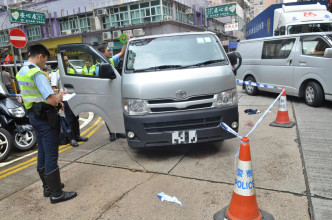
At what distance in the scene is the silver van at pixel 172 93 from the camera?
12.1ft

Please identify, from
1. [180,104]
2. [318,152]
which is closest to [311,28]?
[318,152]

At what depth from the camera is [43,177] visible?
3209 millimetres

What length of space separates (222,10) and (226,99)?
25535 mm

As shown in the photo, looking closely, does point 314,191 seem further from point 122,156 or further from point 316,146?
point 122,156

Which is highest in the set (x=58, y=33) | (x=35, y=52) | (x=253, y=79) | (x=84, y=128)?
(x=58, y=33)

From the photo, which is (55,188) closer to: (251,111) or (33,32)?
(251,111)

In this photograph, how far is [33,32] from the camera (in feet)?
109

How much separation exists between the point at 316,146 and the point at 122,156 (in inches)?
127

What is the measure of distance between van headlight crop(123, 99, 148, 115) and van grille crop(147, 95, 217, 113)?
8 centimetres

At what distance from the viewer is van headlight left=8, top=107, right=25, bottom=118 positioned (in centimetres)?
507

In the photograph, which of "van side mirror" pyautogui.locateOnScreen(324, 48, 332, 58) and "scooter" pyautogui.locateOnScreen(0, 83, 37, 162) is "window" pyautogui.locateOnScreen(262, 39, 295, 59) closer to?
"van side mirror" pyautogui.locateOnScreen(324, 48, 332, 58)

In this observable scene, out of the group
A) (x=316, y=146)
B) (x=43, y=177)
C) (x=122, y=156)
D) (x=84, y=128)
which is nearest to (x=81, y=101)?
(x=122, y=156)

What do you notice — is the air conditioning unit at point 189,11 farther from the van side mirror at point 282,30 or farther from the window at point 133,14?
the van side mirror at point 282,30

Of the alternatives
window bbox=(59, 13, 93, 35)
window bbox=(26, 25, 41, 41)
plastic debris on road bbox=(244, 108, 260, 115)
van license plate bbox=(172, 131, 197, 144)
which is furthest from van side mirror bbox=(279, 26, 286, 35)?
window bbox=(26, 25, 41, 41)
